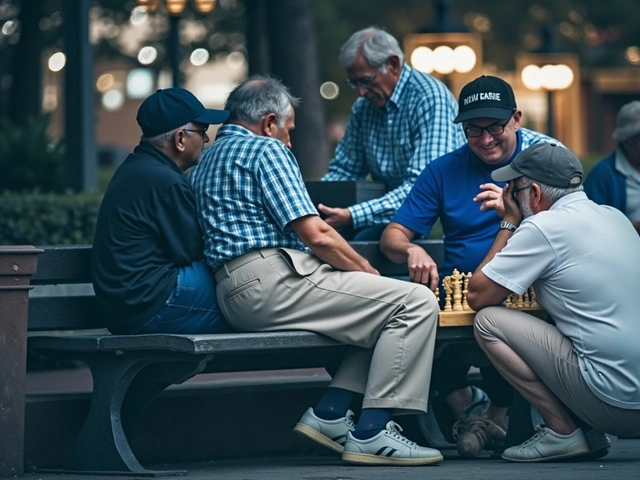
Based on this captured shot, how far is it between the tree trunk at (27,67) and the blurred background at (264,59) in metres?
0.02

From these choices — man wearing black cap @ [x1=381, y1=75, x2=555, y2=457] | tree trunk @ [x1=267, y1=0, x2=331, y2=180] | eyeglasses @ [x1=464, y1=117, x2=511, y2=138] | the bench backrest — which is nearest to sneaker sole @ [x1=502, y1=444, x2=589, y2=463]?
man wearing black cap @ [x1=381, y1=75, x2=555, y2=457]

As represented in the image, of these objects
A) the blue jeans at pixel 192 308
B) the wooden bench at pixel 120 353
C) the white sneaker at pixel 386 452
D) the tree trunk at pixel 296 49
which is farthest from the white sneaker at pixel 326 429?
the tree trunk at pixel 296 49

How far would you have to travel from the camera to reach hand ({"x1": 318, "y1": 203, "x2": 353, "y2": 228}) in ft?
23.0

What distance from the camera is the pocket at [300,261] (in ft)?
19.5

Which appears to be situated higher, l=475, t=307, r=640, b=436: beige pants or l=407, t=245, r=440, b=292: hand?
l=407, t=245, r=440, b=292: hand

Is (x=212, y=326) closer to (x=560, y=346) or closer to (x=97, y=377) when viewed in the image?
(x=97, y=377)

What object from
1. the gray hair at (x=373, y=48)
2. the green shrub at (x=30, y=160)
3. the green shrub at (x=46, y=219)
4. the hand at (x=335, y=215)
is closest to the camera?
the hand at (x=335, y=215)

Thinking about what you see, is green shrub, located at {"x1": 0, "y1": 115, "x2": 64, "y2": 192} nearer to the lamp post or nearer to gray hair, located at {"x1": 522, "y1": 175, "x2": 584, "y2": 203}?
the lamp post

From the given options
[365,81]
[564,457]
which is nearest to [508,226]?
[564,457]

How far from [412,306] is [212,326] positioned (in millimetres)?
878

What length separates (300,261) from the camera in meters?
5.95

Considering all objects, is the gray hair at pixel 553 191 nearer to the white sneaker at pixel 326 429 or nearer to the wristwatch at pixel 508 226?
the wristwatch at pixel 508 226

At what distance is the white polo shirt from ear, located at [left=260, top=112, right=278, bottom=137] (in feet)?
3.96

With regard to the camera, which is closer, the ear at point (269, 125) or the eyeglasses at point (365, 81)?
the ear at point (269, 125)
